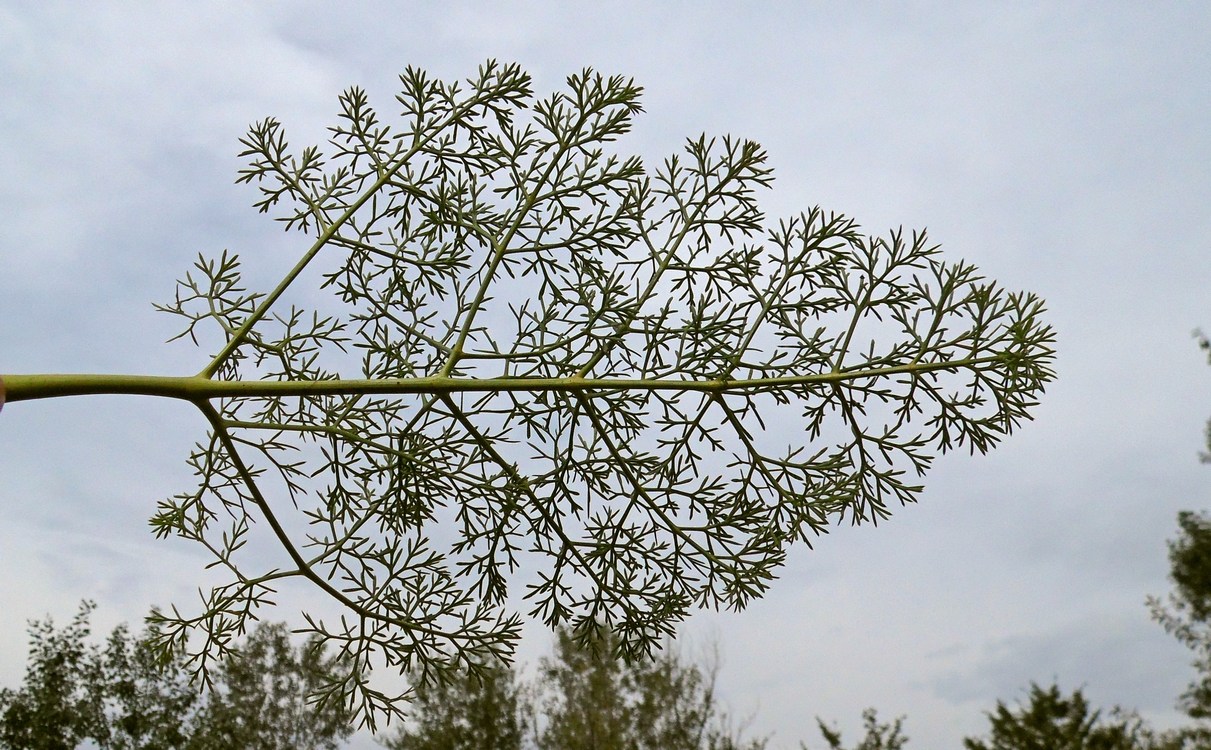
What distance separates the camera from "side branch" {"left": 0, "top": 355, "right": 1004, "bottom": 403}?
129 inches

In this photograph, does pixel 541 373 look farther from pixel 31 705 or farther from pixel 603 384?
pixel 31 705

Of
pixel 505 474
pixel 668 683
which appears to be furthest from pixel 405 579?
pixel 668 683

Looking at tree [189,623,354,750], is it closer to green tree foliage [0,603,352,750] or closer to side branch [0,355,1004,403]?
green tree foliage [0,603,352,750]

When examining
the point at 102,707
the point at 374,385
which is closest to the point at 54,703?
the point at 102,707

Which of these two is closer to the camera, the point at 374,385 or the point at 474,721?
the point at 374,385

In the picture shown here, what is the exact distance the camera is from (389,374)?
4.27 meters

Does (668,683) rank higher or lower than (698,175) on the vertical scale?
higher

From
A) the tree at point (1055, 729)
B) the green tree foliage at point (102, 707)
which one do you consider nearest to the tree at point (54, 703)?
the green tree foliage at point (102, 707)

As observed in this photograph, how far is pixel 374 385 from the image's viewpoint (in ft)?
11.9

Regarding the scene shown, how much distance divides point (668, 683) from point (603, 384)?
20047 mm

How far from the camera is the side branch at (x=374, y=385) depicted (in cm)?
327

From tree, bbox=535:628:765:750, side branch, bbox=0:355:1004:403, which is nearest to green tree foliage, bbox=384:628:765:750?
tree, bbox=535:628:765:750

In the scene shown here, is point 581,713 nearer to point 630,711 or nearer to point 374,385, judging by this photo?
point 630,711

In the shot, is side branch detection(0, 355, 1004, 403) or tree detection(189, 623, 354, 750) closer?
side branch detection(0, 355, 1004, 403)
